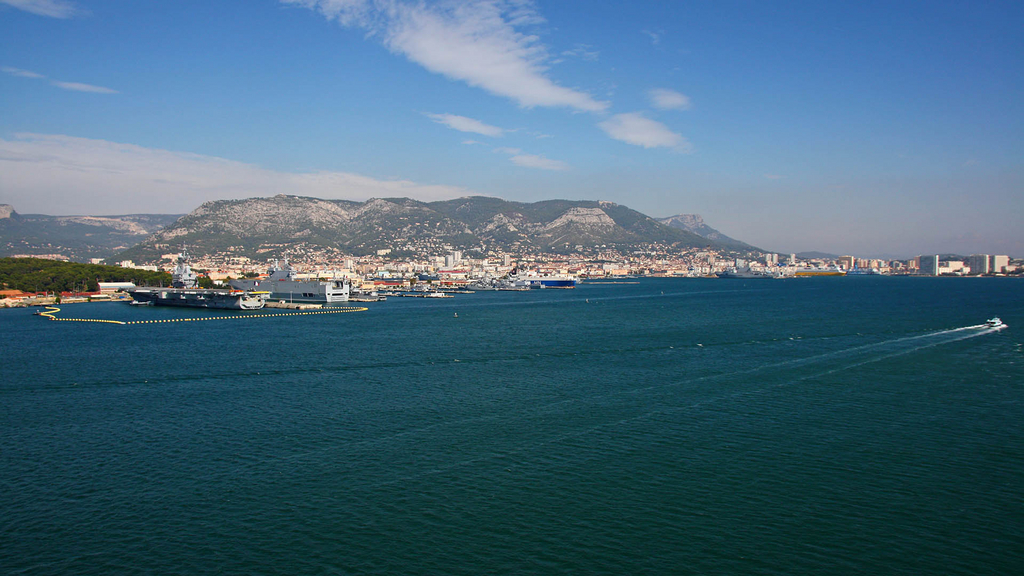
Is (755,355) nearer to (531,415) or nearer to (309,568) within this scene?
(531,415)

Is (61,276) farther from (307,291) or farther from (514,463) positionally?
(514,463)

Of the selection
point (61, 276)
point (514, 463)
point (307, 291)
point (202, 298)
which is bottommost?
point (514, 463)

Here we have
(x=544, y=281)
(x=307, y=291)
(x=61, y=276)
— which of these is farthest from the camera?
(x=544, y=281)

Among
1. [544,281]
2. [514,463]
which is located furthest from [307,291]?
[544,281]

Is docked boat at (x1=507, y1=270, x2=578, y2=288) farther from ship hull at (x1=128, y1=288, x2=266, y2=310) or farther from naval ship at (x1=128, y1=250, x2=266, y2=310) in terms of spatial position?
ship hull at (x1=128, y1=288, x2=266, y2=310)

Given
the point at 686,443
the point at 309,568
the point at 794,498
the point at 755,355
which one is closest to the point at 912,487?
the point at 794,498

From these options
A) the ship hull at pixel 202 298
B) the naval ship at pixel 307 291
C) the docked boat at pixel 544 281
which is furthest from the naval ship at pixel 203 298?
the docked boat at pixel 544 281
